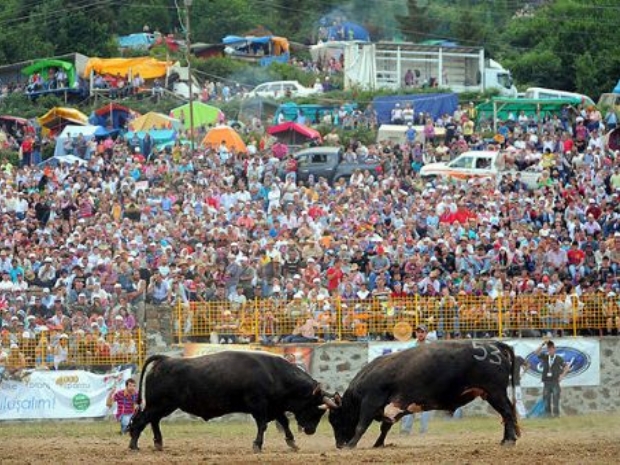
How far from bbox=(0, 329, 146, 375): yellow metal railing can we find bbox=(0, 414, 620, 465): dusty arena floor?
137cm

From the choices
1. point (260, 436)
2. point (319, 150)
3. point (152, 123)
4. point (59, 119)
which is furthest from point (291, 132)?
point (260, 436)

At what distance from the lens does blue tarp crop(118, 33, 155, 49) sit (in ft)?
284

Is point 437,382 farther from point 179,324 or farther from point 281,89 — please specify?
point 281,89

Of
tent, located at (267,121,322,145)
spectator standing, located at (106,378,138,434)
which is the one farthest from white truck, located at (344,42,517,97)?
spectator standing, located at (106,378,138,434)

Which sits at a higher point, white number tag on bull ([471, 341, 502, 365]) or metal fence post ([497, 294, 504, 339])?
metal fence post ([497, 294, 504, 339])

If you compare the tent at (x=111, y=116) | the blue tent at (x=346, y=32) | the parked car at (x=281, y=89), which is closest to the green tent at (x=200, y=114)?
the tent at (x=111, y=116)

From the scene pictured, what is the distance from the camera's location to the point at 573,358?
34.3m

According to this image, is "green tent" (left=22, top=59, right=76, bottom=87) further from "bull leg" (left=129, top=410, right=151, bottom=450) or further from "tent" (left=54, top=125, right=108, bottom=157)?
"bull leg" (left=129, top=410, right=151, bottom=450)

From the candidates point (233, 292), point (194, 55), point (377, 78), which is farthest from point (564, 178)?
point (194, 55)

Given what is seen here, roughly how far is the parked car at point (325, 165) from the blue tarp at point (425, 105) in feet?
35.7

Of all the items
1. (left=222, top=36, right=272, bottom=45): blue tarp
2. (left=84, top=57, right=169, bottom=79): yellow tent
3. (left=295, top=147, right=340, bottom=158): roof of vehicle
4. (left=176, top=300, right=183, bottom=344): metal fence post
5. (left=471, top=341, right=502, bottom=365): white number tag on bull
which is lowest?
(left=471, top=341, right=502, bottom=365): white number tag on bull

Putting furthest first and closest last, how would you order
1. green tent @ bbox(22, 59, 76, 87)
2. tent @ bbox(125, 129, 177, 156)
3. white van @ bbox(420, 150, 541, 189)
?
1. green tent @ bbox(22, 59, 76, 87)
2. tent @ bbox(125, 129, 177, 156)
3. white van @ bbox(420, 150, 541, 189)

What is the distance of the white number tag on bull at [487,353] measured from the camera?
1014 inches

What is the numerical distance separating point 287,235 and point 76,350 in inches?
316
